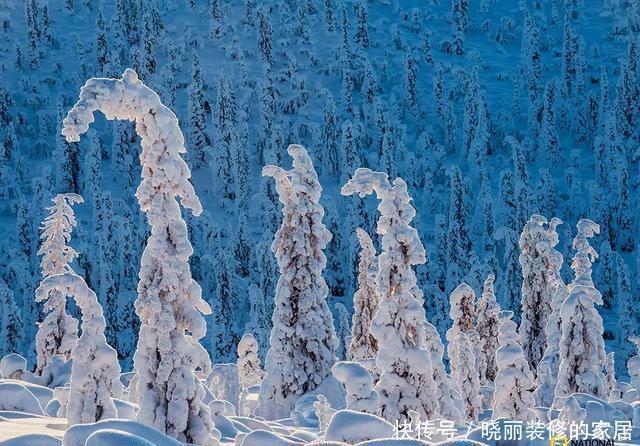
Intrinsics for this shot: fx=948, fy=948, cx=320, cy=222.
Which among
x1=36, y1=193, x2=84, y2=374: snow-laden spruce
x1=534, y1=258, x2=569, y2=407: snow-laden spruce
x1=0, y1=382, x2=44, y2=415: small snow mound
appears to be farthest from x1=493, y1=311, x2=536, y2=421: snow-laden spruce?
x1=36, y1=193, x2=84, y2=374: snow-laden spruce

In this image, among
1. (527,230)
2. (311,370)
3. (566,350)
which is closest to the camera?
(566,350)

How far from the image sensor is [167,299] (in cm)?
1465

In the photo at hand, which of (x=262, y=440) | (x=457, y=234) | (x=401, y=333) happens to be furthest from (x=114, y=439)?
(x=457, y=234)

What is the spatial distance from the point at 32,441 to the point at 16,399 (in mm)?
5326

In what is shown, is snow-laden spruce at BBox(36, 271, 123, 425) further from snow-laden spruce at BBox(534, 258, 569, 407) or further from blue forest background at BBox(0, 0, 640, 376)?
blue forest background at BBox(0, 0, 640, 376)

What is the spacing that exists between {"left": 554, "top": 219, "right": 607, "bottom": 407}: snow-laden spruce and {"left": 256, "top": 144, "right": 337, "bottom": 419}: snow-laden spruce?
6.41 meters

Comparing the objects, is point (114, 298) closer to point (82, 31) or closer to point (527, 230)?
point (527, 230)

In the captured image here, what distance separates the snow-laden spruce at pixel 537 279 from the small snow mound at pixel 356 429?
24.7 m

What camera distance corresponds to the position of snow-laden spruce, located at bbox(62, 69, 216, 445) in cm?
1424

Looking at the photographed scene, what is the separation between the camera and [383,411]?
19156 millimetres

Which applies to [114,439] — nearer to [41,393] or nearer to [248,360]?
[41,393]

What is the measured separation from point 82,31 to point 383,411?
7830cm

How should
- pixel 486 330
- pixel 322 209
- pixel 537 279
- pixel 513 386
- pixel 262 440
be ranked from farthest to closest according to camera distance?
pixel 537 279 → pixel 486 330 → pixel 322 209 → pixel 513 386 → pixel 262 440

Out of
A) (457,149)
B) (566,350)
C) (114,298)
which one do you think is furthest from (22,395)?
(457,149)
